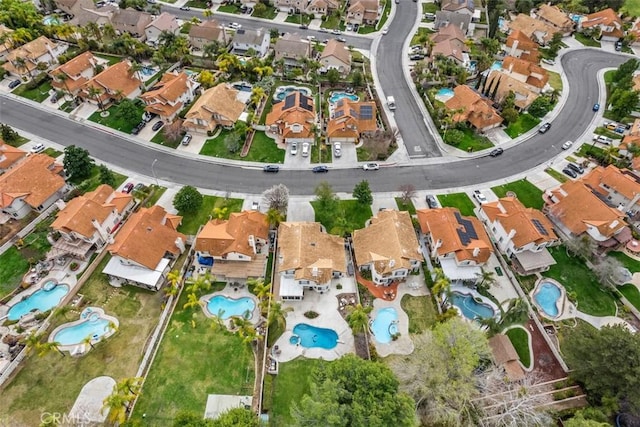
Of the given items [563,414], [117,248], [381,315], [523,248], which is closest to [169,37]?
[117,248]

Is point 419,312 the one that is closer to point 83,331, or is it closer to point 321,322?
point 321,322

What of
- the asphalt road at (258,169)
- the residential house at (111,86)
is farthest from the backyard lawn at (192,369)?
the residential house at (111,86)

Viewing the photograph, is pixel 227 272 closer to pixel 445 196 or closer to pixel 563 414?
pixel 445 196

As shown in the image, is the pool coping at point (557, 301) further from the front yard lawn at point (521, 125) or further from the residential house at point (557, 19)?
the residential house at point (557, 19)

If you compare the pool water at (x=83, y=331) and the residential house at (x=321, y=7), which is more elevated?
the residential house at (x=321, y=7)

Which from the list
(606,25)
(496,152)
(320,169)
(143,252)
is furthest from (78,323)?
(606,25)

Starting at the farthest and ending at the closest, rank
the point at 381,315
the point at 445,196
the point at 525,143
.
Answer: the point at 525,143 → the point at 445,196 → the point at 381,315

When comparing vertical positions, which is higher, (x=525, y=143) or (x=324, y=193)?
(x=525, y=143)
